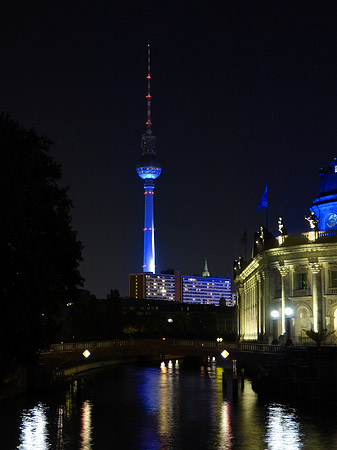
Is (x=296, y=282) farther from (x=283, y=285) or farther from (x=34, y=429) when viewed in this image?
(x=34, y=429)

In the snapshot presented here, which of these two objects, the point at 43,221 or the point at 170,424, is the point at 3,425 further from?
the point at 43,221

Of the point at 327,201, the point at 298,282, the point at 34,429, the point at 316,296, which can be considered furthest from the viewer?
the point at 327,201

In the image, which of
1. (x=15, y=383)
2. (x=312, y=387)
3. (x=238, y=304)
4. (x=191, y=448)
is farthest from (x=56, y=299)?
(x=238, y=304)

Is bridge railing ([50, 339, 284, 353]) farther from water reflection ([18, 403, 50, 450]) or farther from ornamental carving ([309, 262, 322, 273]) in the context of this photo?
water reflection ([18, 403, 50, 450])

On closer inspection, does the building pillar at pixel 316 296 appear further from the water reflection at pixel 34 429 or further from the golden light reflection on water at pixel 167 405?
the water reflection at pixel 34 429

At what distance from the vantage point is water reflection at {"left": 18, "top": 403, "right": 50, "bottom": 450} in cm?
3671

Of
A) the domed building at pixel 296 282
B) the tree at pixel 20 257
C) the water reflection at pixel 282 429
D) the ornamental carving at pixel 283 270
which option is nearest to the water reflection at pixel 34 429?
the tree at pixel 20 257

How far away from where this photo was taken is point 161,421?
45281mm

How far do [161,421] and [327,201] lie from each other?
202 ft

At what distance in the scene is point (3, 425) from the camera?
42.8m

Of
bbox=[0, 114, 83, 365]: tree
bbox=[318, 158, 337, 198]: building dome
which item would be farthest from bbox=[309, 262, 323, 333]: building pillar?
bbox=[0, 114, 83, 365]: tree

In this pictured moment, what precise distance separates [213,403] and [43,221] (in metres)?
17.6

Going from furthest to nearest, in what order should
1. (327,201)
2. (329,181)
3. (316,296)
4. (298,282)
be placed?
(329,181) → (327,201) → (298,282) → (316,296)

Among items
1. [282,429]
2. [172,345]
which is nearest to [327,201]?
[172,345]
